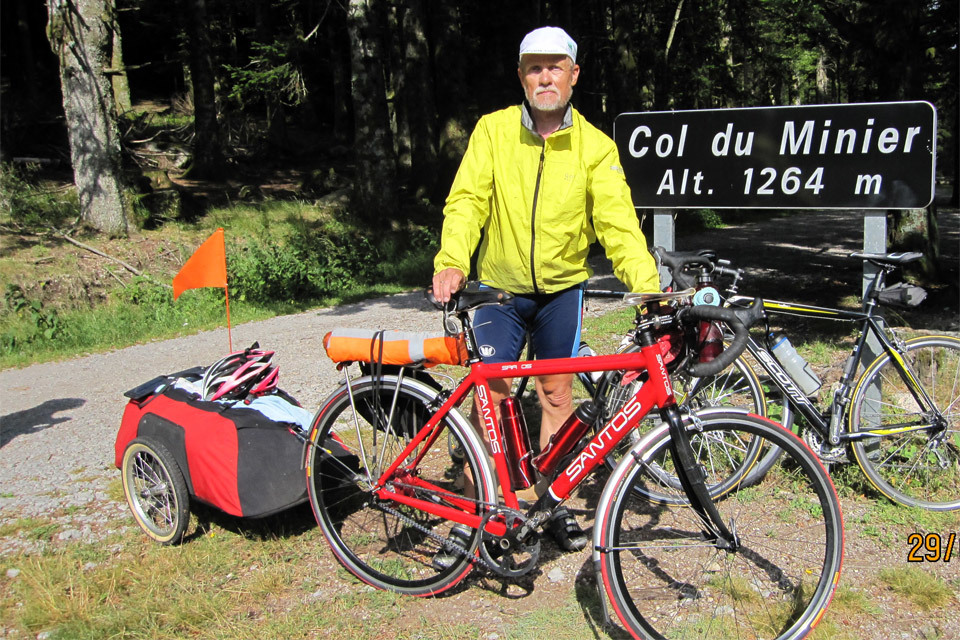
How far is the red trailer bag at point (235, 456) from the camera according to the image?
3730mm

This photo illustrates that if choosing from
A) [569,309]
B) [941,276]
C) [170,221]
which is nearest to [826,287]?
[941,276]

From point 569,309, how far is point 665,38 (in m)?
26.4

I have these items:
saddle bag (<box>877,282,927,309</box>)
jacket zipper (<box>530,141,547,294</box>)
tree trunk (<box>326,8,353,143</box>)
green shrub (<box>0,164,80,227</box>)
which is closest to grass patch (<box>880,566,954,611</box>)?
saddle bag (<box>877,282,927,309</box>)

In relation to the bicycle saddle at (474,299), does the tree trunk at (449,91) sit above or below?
above

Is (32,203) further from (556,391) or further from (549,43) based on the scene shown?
(549,43)

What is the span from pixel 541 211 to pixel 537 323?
0.54 meters

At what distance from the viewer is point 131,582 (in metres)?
3.61

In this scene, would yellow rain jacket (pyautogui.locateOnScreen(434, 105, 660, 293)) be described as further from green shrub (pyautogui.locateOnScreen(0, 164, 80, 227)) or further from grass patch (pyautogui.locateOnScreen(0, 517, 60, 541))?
green shrub (pyautogui.locateOnScreen(0, 164, 80, 227))

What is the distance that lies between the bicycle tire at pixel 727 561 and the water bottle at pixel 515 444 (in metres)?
0.47

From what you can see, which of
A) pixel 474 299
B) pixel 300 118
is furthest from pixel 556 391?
pixel 300 118

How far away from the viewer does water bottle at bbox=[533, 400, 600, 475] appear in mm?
3297

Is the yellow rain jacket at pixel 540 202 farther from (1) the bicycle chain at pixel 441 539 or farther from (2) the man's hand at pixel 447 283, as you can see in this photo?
(1) the bicycle chain at pixel 441 539

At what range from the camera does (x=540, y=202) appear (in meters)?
3.52

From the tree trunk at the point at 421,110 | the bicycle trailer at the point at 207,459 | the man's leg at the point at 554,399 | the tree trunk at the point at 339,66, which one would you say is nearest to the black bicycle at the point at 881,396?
the man's leg at the point at 554,399
